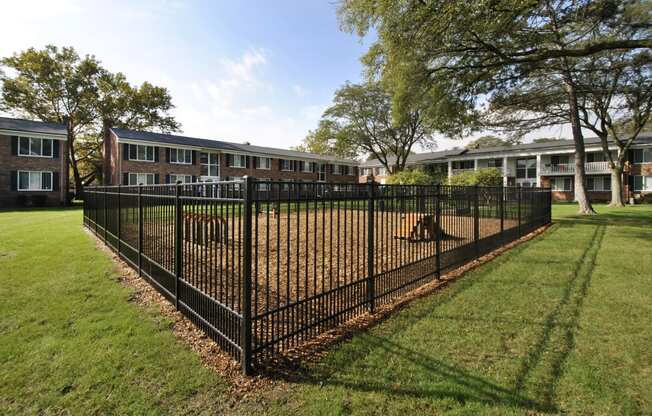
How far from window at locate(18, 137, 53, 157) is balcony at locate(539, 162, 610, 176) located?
47424 millimetres

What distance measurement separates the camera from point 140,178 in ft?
95.7

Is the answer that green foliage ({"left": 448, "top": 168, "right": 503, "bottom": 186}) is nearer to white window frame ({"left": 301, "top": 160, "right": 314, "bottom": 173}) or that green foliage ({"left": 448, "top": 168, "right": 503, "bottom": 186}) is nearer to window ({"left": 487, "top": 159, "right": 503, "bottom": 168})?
window ({"left": 487, "top": 159, "right": 503, "bottom": 168})

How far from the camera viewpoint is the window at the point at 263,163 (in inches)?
1528

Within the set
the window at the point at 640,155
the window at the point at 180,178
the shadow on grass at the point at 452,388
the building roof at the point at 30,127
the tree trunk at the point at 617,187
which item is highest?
the building roof at the point at 30,127

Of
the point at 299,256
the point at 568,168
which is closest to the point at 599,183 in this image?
the point at 568,168

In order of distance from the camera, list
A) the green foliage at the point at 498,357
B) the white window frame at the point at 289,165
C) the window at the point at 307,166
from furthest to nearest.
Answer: the window at the point at 307,166
the white window frame at the point at 289,165
the green foliage at the point at 498,357

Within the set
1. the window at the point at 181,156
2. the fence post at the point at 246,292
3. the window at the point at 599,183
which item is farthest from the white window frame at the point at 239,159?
the window at the point at 599,183

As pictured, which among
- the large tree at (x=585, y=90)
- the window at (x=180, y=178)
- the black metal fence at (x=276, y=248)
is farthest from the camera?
the window at (x=180, y=178)

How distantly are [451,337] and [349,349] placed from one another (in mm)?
1173

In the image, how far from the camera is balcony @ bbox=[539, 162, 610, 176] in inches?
1275

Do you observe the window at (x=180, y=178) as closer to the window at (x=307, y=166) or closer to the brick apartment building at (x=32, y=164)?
the brick apartment building at (x=32, y=164)

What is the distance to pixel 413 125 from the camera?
1462 inches

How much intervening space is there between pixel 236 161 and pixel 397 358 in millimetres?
35822

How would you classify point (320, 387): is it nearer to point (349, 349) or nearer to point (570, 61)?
point (349, 349)
